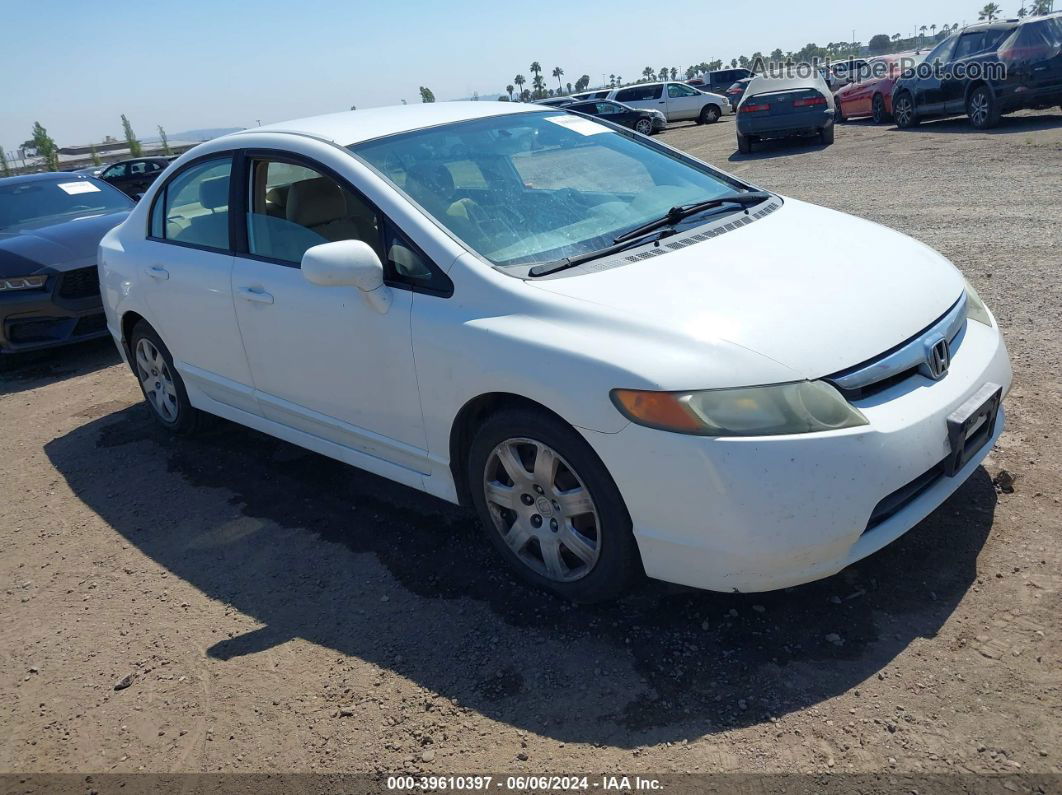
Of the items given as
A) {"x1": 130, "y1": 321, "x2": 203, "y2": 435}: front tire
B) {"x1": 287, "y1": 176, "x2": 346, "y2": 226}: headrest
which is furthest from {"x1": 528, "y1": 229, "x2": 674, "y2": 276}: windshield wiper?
{"x1": 130, "y1": 321, "x2": 203, "y2": 435}: front tire

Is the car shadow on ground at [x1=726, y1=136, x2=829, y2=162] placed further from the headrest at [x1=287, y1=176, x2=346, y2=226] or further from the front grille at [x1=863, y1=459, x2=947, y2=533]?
the front grille at [x1=863, y1=459, x2=947, y2=533]

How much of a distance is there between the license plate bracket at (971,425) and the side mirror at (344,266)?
210 cm

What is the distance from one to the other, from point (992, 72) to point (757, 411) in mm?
14214

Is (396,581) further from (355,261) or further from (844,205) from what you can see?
(844,205)

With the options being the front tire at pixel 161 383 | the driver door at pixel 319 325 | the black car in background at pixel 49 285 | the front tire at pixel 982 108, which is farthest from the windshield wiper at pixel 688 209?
the front tire at pixel 982 108

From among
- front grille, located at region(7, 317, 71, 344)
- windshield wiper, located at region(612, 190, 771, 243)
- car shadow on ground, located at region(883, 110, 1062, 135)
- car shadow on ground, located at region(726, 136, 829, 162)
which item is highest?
windshield wiper, located at region(612, 190, 771, 243)

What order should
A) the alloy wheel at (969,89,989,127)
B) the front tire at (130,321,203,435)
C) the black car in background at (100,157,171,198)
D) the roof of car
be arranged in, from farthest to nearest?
1. the black car in background at (100,157,171,198)
2. the alloy wheel at (969,89,989,127)
3. the front tire at (130,321,203,435)
4. the roof of car

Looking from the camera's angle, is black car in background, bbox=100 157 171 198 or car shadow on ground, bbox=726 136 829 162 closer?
car shadow on ground, bbox=726 136 829 162

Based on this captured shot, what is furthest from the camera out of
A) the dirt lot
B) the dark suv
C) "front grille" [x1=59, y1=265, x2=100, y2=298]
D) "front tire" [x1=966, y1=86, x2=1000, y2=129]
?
"front tire" [x1=966, y1=86, x2=1000, y2=129]

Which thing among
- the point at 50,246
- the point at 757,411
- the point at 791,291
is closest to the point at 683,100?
the point at 50,246

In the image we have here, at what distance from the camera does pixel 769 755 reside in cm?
240

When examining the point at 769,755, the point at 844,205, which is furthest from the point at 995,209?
the point at 769,755

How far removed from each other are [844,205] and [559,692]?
8.10 metres

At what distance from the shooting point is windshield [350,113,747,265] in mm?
3385
